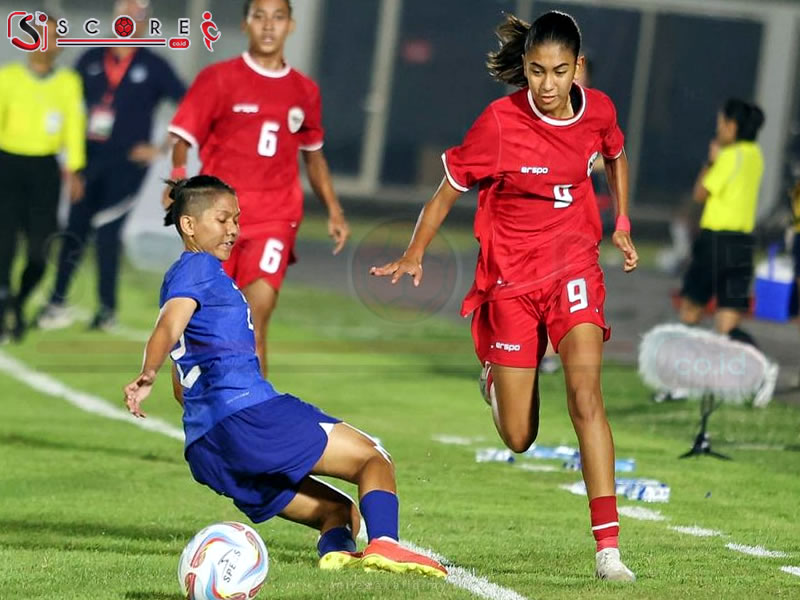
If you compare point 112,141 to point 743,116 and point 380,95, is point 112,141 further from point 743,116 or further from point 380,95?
point 380,95

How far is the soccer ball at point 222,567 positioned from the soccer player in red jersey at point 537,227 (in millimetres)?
1249

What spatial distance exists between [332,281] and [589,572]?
46.6 ft

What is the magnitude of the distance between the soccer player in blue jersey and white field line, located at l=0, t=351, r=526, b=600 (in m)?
0.16

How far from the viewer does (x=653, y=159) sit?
26.2 m

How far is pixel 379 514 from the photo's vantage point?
6562 mm

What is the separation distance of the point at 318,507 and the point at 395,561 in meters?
0.48

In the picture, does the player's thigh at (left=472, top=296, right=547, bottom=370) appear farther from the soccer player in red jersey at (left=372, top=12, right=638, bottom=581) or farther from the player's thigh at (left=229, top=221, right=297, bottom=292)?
the player's thigh at (left=229, top=221, right=297, bottom=292)

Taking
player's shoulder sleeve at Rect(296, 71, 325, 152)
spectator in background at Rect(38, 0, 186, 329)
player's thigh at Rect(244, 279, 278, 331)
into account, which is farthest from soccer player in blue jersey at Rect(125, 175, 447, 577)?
spectator in background at Rect(38, 0, 186, 329)

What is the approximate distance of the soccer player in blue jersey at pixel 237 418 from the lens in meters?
6.47

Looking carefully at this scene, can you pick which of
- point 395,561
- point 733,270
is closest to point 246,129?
point 395,561

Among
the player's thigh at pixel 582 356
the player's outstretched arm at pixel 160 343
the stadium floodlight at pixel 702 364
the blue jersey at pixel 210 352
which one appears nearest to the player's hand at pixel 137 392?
the player's outstretched arm at pixel 160 343

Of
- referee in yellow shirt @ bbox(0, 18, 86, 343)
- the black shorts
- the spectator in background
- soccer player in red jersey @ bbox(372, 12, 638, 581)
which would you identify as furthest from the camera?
the spectator in background

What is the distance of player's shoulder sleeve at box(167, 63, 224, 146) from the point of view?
32.2 feet

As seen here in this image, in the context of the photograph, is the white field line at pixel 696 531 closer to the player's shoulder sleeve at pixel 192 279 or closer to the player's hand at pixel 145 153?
the player's shoulder sleeve at pixel 192 279
